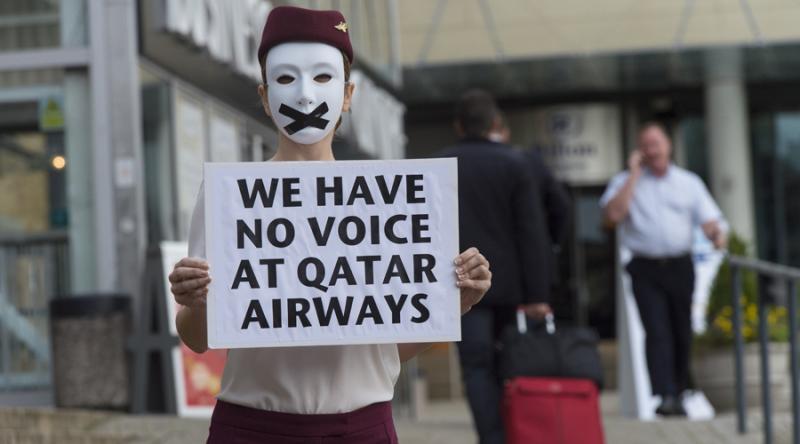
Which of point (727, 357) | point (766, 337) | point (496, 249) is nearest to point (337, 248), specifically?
point (496, 249)

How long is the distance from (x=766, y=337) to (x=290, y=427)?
5.07 m

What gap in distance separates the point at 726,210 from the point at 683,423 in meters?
12.5

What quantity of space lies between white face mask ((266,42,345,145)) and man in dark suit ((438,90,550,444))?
10.5ft

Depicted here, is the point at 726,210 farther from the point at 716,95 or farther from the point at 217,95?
the point at 217,95

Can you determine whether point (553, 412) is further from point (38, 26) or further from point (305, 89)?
point (38, 26)

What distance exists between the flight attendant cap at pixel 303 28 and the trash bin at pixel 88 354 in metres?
6.13

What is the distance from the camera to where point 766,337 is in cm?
736

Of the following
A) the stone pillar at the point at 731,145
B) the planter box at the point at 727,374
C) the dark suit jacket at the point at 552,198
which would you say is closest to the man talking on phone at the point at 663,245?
the dark suit jacket at the point at 552,198

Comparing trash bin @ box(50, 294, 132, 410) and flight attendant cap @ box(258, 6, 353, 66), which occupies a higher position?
flight attendant cap @ box(258, 6, 353, 66)

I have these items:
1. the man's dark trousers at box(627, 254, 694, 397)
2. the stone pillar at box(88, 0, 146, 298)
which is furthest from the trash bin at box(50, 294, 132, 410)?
the man's dark trousers at box(627, 254, 694, 397)

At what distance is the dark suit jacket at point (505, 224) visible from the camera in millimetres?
6098

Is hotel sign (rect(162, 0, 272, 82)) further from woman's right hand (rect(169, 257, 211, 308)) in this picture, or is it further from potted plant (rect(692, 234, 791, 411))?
woman's right hand (rect(169, 257, 211, 308))

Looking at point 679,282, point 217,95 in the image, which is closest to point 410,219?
point 679,282

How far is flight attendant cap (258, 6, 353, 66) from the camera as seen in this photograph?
2.89m
